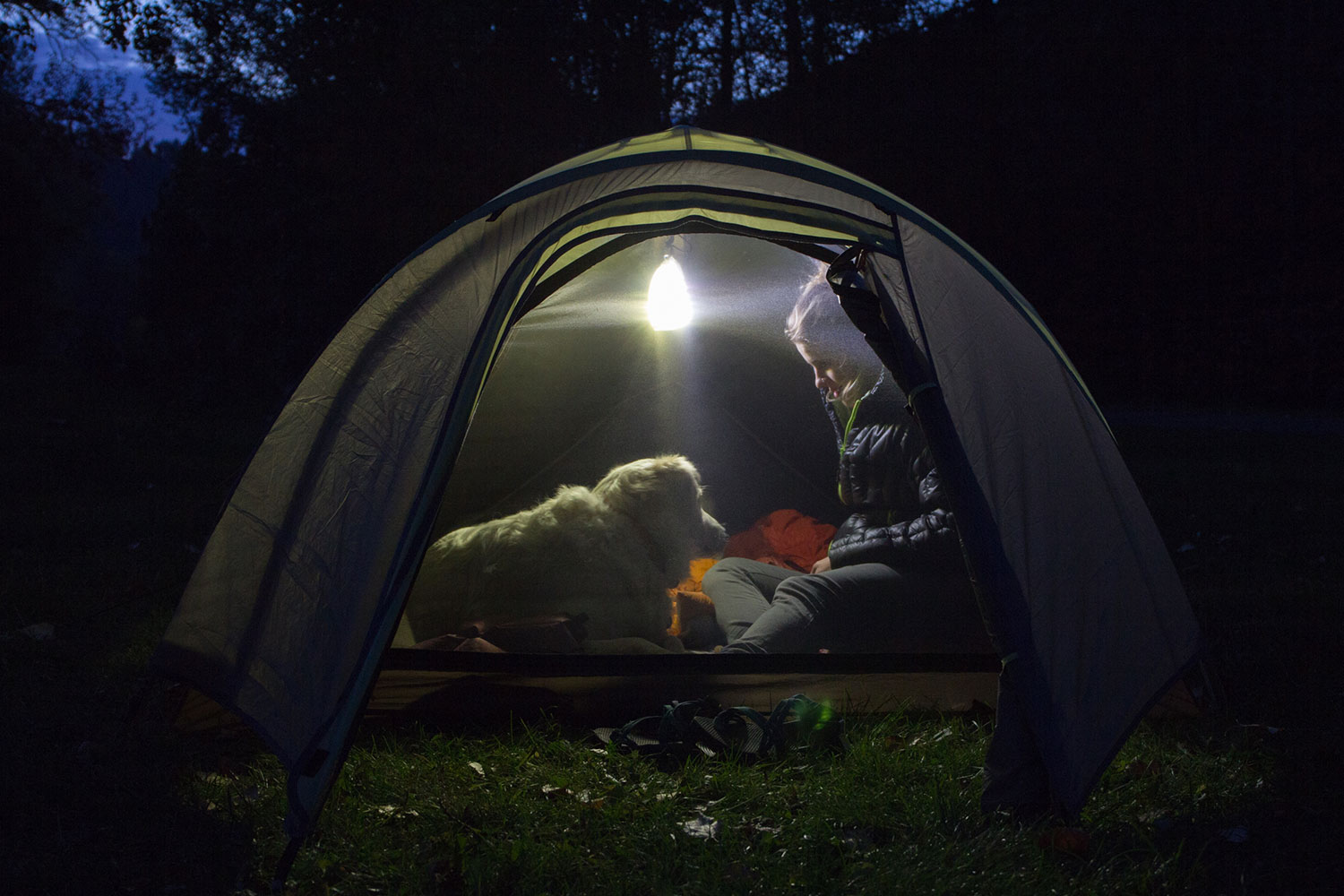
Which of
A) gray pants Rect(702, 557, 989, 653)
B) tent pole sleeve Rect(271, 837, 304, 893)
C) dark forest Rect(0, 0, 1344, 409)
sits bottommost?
tent pole sleeve Rect(271, 837, 304, 893)

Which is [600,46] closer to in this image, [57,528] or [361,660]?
[57,528]

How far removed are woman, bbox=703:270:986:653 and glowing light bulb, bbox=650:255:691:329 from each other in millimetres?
1382

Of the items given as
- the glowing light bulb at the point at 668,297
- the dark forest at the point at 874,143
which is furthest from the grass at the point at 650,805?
the dark forest at the point at 874,143

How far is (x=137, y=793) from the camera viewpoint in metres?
3.08

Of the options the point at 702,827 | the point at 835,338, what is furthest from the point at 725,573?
the point at 702,827

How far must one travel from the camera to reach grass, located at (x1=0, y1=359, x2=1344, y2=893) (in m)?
2.59

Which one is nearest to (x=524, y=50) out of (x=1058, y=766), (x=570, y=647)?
(x=570, y=647)

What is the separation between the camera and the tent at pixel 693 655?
2.85 metres

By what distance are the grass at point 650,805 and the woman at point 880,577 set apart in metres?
0.36

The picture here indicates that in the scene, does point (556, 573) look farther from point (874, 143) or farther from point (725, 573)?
point (874, 143)

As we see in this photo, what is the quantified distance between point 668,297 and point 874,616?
2.22 meters

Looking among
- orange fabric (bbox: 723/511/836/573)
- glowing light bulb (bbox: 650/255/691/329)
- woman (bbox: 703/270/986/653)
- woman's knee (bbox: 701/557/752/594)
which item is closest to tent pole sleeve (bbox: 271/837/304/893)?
woman (bbox: 703/270/986/653)

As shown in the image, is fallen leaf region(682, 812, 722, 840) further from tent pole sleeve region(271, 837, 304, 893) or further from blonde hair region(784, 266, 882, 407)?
blonde hair region(784, 266, 882, 407)

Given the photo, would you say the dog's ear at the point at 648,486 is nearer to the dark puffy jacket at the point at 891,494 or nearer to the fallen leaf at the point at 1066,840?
the dark puffy jacket at the point at 891,494
